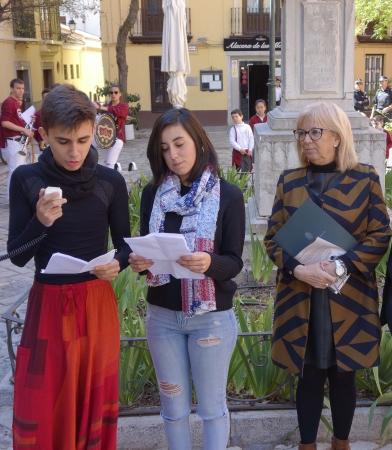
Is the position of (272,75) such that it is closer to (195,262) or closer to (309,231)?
(309,231)

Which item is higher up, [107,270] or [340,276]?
[107,270]

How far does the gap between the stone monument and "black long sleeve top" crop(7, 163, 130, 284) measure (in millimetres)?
3180

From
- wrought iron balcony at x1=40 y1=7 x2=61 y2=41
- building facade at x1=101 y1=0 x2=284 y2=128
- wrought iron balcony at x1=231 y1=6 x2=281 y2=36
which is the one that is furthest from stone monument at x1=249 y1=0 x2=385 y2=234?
wrought iron balcony at x1=40 y1=7 x2=61 y2=41

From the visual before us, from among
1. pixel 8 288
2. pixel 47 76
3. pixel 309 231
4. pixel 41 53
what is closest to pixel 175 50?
pixel 8 288

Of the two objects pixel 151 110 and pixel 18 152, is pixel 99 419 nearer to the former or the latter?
pixel 18 152

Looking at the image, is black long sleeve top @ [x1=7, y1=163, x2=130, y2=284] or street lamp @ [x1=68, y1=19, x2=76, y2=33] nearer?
black long sleeve top @ [x1=7, y1=163, x2=130, y2=284]

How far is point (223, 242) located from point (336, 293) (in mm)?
567

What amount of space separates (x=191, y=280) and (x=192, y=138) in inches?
21.1

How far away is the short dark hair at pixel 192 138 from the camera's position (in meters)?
2.40

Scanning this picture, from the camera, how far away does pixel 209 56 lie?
25.0 metres

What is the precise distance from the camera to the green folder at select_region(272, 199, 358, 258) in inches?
101

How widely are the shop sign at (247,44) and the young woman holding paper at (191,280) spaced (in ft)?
76.8

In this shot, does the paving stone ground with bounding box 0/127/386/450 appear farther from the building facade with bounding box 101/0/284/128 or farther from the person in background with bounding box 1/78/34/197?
the building facade with bounding box 101/0/284/128

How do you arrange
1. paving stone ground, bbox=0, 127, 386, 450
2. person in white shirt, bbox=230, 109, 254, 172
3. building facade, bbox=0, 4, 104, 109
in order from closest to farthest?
paving stone ground, bbox=0, 127, 386, 450
person in white shirt, bbox=230, 109, 254, 172
building facade, bbox=0, 4, 104, 109
